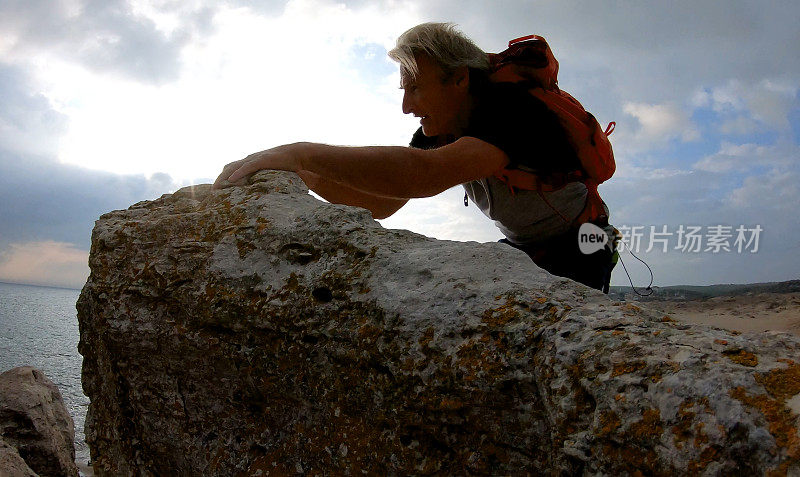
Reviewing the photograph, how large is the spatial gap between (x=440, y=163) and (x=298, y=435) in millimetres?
1355

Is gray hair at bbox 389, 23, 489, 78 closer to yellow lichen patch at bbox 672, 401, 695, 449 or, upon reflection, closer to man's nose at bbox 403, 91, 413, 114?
man's nose at bbox 403, 91, 413, 114

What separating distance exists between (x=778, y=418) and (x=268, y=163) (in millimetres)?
2354

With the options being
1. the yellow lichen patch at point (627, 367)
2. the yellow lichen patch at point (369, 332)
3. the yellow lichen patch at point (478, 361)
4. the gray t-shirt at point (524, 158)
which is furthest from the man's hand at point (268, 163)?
the yellow lichen patch at point (627, 367)

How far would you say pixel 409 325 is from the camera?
173 cm

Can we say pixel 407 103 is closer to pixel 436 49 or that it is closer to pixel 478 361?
pixel 436 49

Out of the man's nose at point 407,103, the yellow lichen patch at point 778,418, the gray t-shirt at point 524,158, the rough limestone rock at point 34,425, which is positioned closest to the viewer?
the yellow lichen patch at point 778,418

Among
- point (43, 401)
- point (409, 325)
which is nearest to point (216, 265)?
point (409, 325)

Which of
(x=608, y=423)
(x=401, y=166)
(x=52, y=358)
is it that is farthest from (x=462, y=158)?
(x=52, y=358)

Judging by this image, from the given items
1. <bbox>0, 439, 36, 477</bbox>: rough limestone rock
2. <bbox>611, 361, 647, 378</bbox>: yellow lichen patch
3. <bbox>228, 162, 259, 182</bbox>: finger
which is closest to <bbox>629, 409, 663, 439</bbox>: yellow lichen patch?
<bbox>611, 361, 647, 378</bbox>: yellow lichen patch

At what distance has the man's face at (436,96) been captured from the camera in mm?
3105

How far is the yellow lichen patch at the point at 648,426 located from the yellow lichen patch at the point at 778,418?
18cm

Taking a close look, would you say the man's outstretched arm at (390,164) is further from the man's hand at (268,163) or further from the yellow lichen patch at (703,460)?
the yellow lichen patch at (703,460)

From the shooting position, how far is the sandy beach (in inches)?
628

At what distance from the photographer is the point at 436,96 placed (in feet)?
10.3
